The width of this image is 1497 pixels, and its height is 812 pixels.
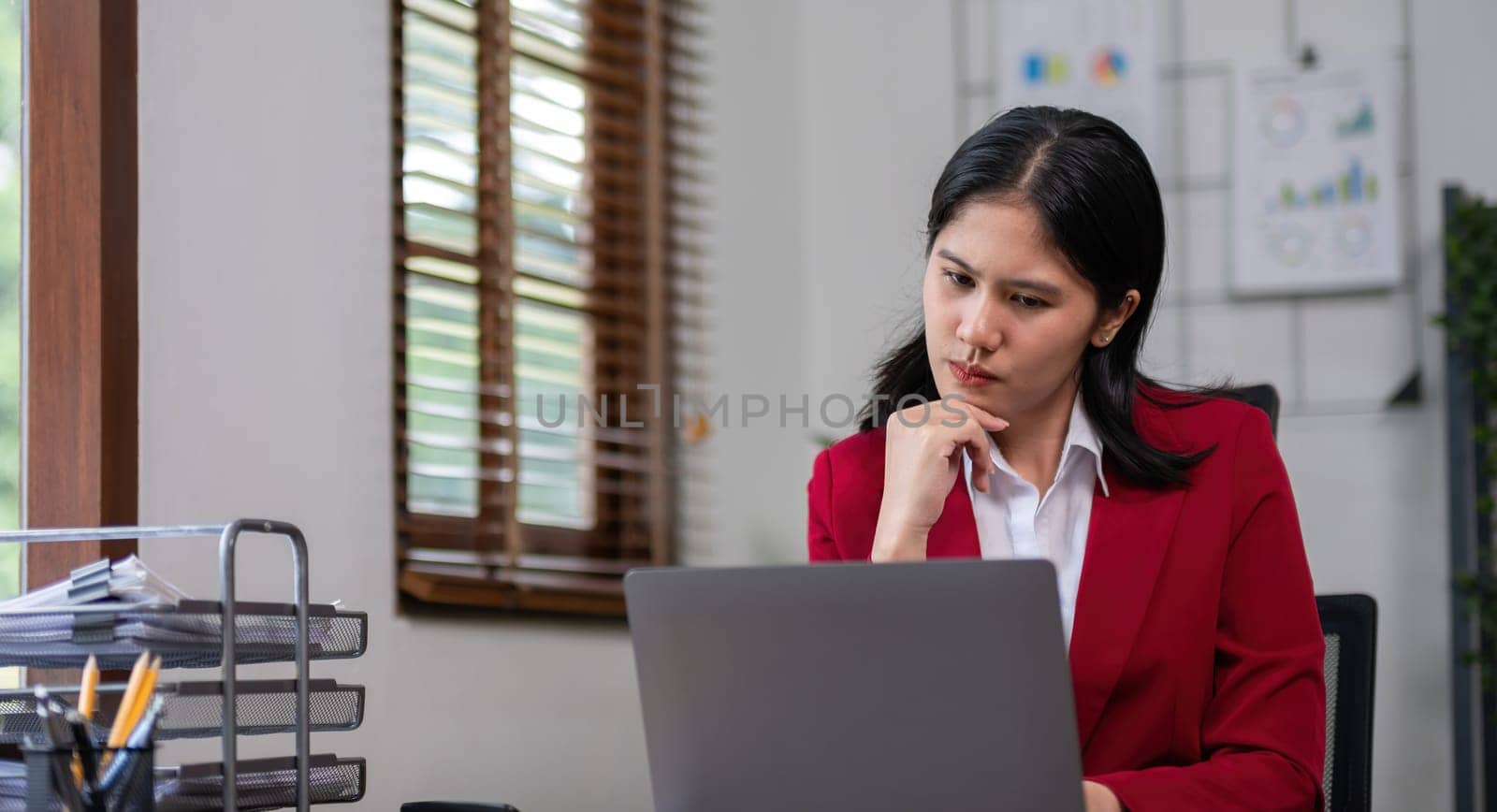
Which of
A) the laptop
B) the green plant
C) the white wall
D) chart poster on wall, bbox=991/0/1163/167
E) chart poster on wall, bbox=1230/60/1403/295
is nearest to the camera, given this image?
the laptop

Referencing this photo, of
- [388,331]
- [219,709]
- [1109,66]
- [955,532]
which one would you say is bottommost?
[219,709]

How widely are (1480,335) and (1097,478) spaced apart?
1.79m

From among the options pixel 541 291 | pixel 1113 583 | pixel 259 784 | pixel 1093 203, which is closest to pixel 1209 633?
pixel 1113 583

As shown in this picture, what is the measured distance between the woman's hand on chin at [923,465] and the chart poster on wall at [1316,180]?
75.5 inches

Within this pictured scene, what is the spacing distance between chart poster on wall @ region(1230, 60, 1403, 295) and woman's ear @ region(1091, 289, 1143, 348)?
1.81 m

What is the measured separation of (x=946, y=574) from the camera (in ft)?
3.36

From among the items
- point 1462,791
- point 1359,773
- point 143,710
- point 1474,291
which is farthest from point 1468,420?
point 143,710

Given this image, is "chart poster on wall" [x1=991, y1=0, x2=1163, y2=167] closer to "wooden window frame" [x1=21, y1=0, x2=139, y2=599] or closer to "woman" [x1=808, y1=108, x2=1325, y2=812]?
"woman" [x1=808, y1=108, x2=1325, y2=812]

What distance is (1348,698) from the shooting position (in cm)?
164

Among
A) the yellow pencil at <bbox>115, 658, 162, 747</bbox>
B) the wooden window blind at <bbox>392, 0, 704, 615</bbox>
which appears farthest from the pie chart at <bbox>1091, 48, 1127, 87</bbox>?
the yellow pencil at <bbox>115, 658, 162, 747</bbox>

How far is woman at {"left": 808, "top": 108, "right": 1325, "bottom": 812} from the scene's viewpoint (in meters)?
1.40

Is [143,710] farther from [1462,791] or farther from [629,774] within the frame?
[1462,791]

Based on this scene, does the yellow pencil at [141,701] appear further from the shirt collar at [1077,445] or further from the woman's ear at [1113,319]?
the woman's ear at [1113,319]

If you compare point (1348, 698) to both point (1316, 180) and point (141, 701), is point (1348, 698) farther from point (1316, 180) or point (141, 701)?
point (1316, 180)
